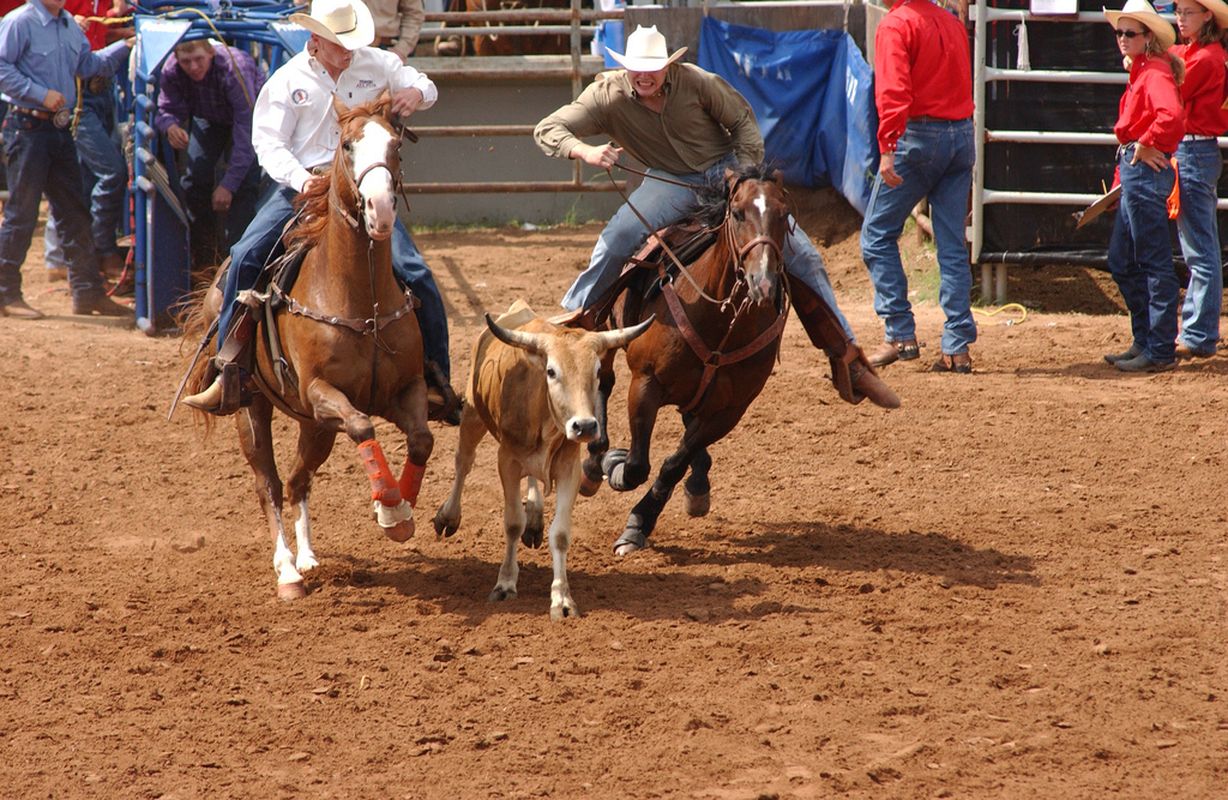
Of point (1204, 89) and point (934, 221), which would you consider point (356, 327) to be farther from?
point (1204, 89)

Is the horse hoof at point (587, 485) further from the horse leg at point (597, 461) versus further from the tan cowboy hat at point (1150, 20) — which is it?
the tan cowboy hat at point (1150, 20)

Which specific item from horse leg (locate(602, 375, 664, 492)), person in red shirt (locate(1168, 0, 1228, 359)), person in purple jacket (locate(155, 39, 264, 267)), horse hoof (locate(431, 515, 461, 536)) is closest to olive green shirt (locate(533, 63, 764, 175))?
horse leg (locate(602, 375, 664, 492))

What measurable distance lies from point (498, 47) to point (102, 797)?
12627 millimetres

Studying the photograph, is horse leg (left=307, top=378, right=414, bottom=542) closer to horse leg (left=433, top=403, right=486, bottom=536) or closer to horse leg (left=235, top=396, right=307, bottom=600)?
horse leg (left=433, top=403, right=486, bottom=536)

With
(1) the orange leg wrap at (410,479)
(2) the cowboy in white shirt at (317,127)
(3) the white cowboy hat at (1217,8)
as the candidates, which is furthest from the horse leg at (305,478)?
(3) the white cowboy hat at (1217,8)

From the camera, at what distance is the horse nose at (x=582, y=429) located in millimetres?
5980

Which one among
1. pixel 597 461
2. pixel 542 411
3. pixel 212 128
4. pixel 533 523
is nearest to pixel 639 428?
pixel 597 461

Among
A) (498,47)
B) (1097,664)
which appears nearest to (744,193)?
(1097,664)

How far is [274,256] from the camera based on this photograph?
717cm

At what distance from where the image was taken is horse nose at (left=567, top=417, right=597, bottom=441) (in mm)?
5980

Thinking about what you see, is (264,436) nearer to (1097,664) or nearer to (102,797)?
(102,797)

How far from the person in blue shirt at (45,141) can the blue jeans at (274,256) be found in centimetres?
600

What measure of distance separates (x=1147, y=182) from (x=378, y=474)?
6.22 meters

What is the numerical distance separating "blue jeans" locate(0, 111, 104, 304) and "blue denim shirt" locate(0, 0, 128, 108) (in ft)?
0.94
